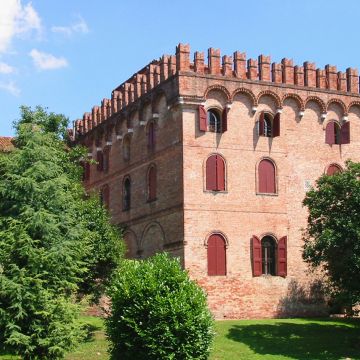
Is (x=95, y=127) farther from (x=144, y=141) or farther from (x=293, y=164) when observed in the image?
(x=293, y=164)

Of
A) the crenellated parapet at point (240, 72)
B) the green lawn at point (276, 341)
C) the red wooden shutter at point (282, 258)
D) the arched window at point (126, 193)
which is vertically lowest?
the green lawn at point (276, 341)

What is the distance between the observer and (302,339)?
98.2 ft

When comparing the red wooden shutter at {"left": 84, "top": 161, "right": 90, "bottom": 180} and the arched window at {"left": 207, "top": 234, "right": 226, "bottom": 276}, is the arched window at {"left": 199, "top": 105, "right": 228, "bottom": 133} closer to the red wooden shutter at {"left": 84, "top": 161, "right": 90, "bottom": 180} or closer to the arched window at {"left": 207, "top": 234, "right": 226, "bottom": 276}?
the arched window at {"left": 207, "top": 234, "right": 226, "bottom": 276}

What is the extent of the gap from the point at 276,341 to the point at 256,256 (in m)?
5.81

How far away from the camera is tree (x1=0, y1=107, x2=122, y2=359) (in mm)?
23766

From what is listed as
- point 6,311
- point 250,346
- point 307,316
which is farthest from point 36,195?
point 307,316

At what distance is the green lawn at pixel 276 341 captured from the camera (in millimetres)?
27500

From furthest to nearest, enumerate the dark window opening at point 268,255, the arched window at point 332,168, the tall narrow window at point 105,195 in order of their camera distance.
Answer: the tall narrow window at point 105,195 < the arched window at point 332,168 < the dark window opening at point 268,255

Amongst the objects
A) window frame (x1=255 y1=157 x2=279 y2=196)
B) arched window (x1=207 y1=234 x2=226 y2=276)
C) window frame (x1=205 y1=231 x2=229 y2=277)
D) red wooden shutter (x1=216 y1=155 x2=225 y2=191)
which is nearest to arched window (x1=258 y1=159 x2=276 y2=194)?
window frame (x1=255 y1=157 x2=279 y2=196)

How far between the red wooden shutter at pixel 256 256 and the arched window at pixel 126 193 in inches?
329

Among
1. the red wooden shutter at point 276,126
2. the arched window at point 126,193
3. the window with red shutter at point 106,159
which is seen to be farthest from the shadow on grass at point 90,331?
the red wooden shutter at point 276,126

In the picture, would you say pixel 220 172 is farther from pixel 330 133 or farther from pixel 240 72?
pixel 330 133

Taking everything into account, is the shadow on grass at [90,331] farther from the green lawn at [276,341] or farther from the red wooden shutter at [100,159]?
the red wooden shutter at [100,159]

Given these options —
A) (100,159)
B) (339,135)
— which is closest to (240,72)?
(339,135)
